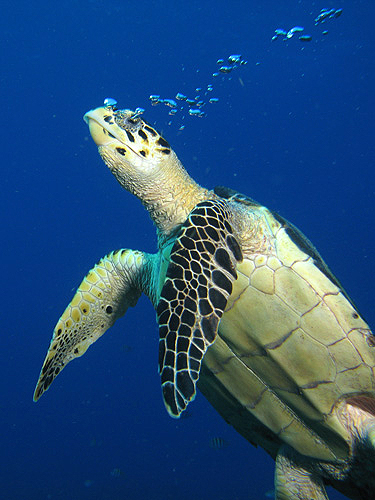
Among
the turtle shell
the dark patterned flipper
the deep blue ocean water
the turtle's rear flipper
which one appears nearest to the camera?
the dark patterned flipper

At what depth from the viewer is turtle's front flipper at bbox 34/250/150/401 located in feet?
10.5

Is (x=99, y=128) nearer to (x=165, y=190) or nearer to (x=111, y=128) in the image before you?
(x=111, y=128)

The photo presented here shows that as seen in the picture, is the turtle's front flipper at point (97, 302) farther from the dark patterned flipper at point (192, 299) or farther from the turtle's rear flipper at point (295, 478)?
the turtle's rear flipper at point (295, 478)

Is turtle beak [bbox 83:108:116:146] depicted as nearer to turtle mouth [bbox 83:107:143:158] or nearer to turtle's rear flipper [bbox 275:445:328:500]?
turtle mouth [bbox 83:107:143:158]

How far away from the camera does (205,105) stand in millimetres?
40438

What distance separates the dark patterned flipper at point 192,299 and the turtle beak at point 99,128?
0.95 meters

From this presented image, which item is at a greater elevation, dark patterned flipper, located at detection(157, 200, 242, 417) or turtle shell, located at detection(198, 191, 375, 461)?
dark patterned flipper, located at detection(157, 200, 242, 417)

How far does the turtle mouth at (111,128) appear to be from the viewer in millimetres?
2576

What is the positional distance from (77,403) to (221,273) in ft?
117

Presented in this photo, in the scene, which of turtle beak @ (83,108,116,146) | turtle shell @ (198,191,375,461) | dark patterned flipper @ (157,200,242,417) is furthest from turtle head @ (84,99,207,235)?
dark patterned flipper @ (157,200,242,417)

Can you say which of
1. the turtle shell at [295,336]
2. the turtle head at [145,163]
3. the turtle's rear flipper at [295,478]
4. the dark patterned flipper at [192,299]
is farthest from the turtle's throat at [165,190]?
the turtle's rear flipper at [295,478]

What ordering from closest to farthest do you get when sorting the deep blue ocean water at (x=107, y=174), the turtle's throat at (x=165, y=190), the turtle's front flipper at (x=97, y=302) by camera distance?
1. the turtle's throat at (x=165, y=190)
2. the turtle's front flipper at (x=97, y=302)
3. the deep blue ocean water at (x=107, y=174)

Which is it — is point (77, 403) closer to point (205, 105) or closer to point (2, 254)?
point (205, 105)

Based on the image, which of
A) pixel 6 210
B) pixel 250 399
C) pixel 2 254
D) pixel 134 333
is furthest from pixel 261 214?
pixel 2 254
